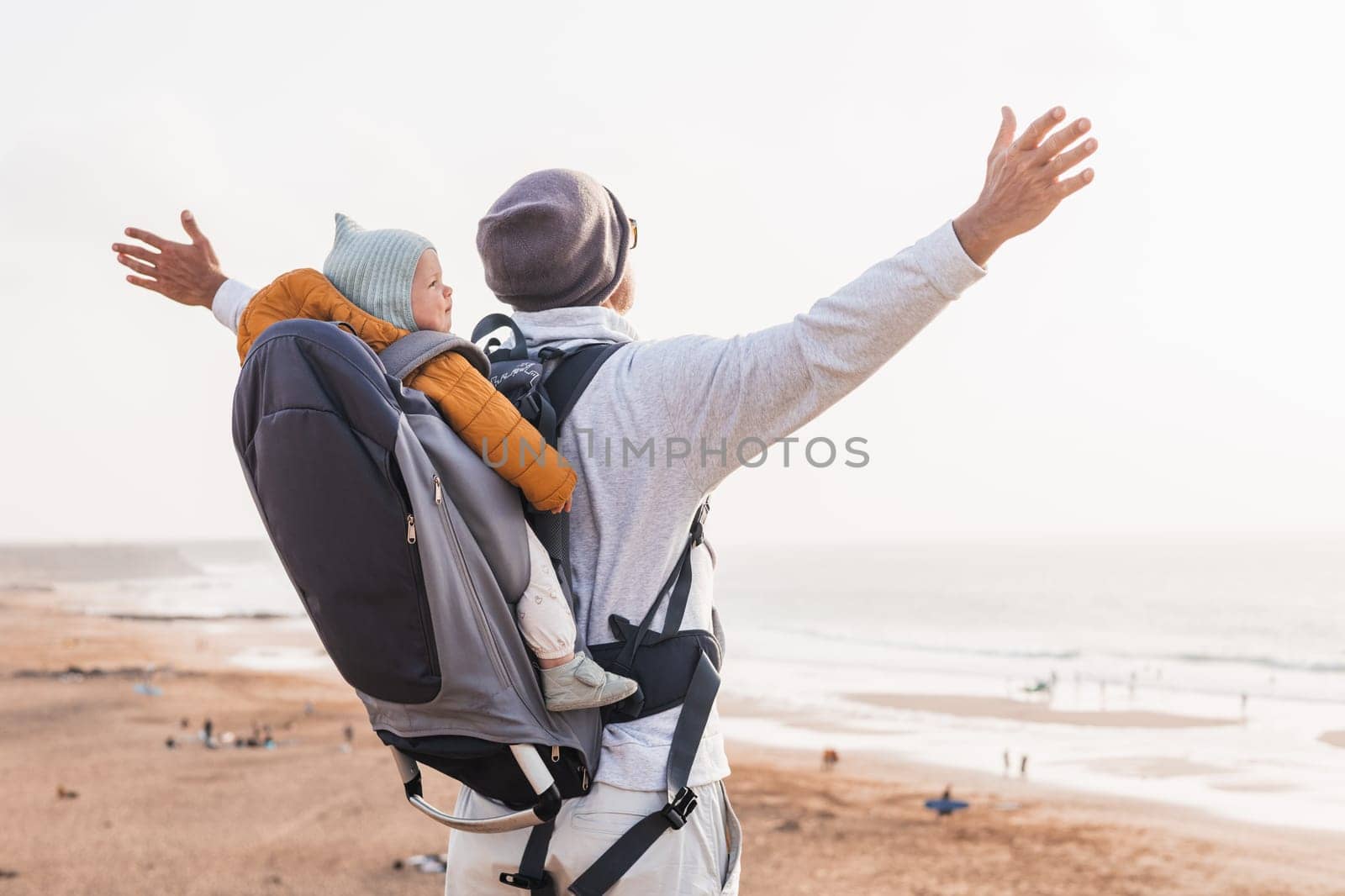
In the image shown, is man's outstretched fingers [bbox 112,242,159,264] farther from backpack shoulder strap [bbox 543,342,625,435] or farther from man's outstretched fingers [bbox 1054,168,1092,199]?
man's outstretched fingers [bbox 1054,168,1092,199]

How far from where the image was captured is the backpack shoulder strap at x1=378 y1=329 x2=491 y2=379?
5.42 ft

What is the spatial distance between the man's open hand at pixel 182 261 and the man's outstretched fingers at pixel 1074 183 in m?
1.78

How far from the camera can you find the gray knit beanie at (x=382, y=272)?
1.81 meters

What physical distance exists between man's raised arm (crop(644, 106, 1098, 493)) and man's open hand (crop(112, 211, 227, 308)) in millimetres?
1346

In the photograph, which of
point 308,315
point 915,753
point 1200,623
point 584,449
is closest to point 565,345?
point 584,449

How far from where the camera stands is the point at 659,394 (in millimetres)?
1660

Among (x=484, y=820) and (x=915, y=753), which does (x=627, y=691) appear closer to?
(x=484, y=820)

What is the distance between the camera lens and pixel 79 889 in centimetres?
1016

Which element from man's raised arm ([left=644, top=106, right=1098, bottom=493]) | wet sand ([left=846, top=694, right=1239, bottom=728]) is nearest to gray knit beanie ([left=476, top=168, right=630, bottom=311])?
man's raised arm ([left=644, top=106, right=1098, bottom=493])

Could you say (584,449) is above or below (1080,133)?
below

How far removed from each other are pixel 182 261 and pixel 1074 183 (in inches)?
73.6

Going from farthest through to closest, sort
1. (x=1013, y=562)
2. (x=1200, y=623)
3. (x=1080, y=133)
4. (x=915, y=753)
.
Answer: (x=1013, y=562), (x=1200, y=623), (x=915, y=753), (x=1080, y=133)

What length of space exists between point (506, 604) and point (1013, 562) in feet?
337

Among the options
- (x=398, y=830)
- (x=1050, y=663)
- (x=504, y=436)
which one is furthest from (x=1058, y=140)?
(x=1050, y=663)
